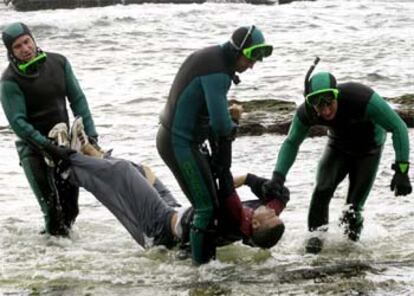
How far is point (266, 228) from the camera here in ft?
22.6

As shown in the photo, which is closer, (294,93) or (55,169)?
(55,169)

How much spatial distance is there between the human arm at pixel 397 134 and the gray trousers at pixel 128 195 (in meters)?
1.98

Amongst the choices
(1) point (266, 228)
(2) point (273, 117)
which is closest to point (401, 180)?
(1) point (266, 228)

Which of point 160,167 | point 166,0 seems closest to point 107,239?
point 160,167

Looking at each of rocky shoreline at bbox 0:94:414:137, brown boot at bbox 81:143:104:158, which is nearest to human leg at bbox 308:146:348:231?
brown boot at bbox 81:143:104:158

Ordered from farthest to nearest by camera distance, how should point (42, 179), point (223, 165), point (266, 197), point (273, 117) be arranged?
point (273, 117), point (42, 179), point (266, 197), point (223, 165)

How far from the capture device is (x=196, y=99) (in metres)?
6.79

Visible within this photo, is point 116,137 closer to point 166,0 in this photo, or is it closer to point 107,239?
point 107,239

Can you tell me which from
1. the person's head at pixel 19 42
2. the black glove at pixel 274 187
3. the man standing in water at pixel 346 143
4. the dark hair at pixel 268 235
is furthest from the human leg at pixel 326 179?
the person's head at pixel 19 42

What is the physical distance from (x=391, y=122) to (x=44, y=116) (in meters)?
3.15

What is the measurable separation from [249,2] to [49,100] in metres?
29.3

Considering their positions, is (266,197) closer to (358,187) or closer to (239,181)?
(239,181)

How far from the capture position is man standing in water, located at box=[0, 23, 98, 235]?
25.2 ft

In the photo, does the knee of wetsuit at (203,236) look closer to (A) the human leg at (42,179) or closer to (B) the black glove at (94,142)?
(B) the black glove at (94,142)
